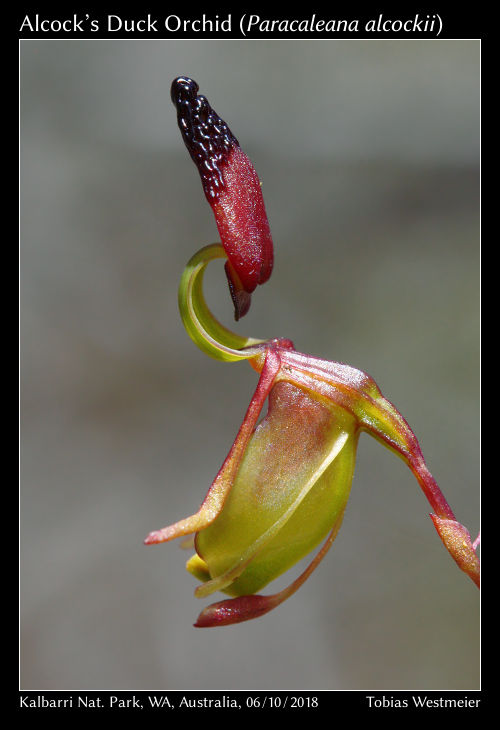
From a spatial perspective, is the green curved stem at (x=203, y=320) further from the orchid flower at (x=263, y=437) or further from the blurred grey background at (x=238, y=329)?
the blurred grey background at (x=238, y=329)

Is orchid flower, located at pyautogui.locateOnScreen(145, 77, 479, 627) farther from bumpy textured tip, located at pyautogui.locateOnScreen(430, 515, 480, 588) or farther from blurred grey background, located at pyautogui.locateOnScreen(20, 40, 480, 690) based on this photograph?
blurred grey background, located at pyautogui.locateOnScreen(20, 40, 480, 690)

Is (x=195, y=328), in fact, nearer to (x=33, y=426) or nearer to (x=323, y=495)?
(x=323, y=495)

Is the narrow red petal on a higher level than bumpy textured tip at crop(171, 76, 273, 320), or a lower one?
lower

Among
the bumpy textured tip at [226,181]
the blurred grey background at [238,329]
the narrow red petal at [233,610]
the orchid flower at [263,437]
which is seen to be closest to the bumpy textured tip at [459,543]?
the orchid flower at [263,437]

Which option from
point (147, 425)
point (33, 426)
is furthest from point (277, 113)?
point (33, 426)

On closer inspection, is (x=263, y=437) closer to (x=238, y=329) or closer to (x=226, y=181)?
(x=226, y=181)

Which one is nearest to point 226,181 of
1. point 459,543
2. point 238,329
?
point 459,543

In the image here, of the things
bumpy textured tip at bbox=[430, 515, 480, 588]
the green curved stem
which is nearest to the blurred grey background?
the green curved stem
